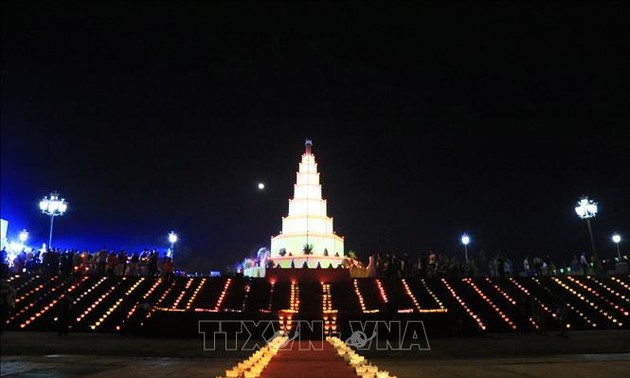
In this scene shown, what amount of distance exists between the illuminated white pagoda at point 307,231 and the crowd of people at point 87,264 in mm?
20448

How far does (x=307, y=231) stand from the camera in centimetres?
5050

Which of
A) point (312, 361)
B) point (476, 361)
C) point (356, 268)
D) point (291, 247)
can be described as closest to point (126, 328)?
point (312, 361)

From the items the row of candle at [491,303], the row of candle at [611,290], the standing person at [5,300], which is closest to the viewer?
the standing person at [5,300]

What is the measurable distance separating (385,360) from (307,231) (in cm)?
3990

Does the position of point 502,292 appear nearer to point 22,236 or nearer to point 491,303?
point 491,303

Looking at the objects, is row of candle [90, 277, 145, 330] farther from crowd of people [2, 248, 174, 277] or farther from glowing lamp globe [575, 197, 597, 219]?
glowing lamp globe [575, 197, 597, 219]

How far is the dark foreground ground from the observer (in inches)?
324

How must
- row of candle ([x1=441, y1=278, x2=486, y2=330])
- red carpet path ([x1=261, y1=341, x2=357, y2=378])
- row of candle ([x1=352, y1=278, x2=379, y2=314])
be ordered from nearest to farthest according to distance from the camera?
red carpet path ([x1=261, y1=341, x2=357, y2=378]), row of candle ([x1=441, y1=278, x2=486, y2=330]), row of candle ([x1=352, y1=278, x2=379, y2=314])

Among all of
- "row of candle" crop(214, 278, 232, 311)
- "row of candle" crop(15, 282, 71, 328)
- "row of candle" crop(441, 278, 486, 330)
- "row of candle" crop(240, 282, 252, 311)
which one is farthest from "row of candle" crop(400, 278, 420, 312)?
"row of candle" crop(15, 282, 71, 328)

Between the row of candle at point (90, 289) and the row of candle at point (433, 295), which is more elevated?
the row of candle at point (90, 289)

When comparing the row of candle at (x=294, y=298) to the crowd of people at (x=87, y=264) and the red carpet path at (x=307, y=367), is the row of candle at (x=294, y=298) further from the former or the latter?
the red carpet path at (x=307, y=367)

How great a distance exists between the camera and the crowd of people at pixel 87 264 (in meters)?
25.7

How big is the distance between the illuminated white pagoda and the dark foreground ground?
3354 centimetres

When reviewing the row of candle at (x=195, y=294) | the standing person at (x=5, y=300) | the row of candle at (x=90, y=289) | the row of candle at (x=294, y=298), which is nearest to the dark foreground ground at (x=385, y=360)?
the standing person at (x=5, y=300)
